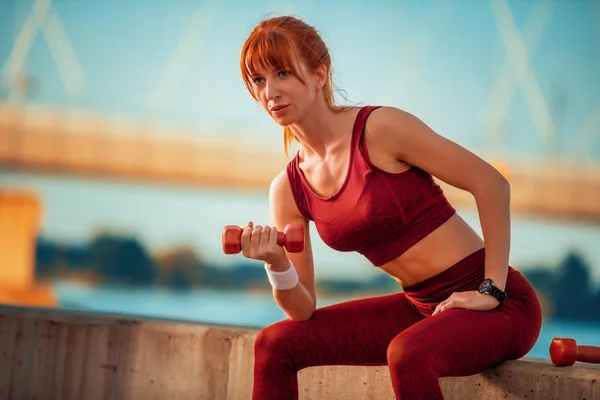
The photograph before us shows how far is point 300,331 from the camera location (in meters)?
2.99

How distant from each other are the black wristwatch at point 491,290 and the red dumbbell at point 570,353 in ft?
0.92

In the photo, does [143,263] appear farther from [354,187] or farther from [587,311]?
[354,187]

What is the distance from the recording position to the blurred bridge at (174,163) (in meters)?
23.5

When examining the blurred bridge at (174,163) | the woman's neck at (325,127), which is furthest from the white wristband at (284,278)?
the blurred bridge at (174,163)

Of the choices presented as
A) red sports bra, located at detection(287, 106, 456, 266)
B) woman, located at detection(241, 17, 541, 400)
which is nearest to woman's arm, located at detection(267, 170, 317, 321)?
woman, located at detection(241, 17, 541, 400)

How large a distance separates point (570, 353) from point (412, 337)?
56 centimetres

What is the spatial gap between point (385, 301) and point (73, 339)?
147 cm

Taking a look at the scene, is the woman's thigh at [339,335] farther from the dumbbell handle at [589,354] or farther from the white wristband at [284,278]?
the dumbbell handle at [589,354]

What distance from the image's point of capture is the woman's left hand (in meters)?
2.76

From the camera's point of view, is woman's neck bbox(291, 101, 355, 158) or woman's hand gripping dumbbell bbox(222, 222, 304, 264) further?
woman's neck bbox(291, 101, 355, 158)

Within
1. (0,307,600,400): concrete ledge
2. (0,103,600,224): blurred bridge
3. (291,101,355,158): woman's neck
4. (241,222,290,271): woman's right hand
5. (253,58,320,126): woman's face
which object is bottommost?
(0,307,600,400): concrete ledge

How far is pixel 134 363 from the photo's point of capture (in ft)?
12.8

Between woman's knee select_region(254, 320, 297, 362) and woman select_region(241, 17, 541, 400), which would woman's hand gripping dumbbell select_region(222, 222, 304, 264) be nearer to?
woman select_region(241, 17, 541, 400)

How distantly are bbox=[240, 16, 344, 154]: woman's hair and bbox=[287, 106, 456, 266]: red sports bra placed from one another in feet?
0.67
